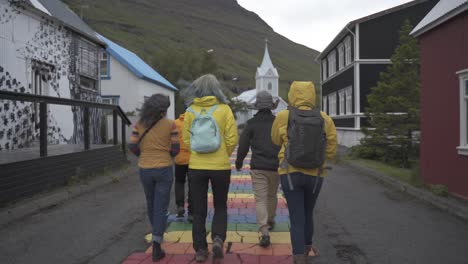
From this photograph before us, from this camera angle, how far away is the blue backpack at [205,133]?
186 inches

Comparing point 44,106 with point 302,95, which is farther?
point 44,106

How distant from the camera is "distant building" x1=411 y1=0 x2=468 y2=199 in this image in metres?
8.92

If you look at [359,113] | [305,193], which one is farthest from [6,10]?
[359,113]

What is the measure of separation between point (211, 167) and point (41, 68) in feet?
35.6

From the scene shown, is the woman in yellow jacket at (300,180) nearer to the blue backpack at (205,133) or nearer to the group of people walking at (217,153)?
the group of people walking at (217,153)

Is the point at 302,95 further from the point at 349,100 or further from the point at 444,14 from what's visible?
the point at 349,100

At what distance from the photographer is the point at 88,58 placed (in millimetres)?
17375

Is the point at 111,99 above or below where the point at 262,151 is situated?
above

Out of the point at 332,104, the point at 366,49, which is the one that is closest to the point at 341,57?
the point at 366,49

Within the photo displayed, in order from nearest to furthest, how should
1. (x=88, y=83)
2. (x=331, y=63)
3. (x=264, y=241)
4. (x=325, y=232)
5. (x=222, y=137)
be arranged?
(x=222, y=137), (x=264, y=241), (x=325, y=232), (x=88, y=83), (x=331, y=63)

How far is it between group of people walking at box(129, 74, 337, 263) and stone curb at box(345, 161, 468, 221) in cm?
391

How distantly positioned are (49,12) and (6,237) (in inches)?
397

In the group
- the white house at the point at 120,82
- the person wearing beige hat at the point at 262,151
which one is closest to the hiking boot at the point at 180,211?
the person wearing beige hat at the point at 262,151

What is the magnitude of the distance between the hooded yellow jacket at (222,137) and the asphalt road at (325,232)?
1.43 metres
